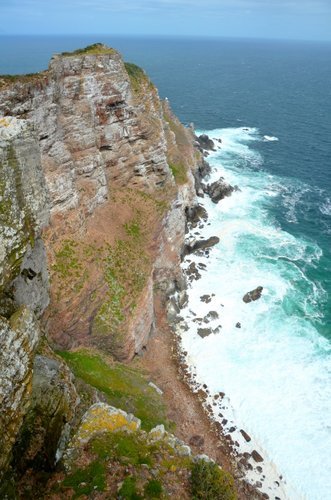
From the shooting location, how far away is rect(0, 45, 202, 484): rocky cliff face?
1428 cm

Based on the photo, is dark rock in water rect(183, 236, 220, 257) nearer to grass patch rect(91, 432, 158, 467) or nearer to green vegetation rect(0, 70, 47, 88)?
green vegetation rect(0, 70, 47, 88)

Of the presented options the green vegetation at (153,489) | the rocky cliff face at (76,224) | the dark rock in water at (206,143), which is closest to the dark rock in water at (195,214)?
the rocky cliff face at (76,224)

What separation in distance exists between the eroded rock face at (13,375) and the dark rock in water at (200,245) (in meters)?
45.3

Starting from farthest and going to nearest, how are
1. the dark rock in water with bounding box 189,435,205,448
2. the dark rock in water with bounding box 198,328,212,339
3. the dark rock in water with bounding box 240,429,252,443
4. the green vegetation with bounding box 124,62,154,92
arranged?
the green vegetation with bounding box 124,62,154,92
the dark rock in water with bounding box 198,328,212,339
the dark rock in water with bounding box 240,429,252,443
the dark rock in water with bounding box 189,435,205,448

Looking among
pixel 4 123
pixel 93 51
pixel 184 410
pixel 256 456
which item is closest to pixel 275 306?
pixel 184 410

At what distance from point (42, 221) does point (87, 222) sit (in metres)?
27.6

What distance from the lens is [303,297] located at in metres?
52.4

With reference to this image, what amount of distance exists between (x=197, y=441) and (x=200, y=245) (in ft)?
102

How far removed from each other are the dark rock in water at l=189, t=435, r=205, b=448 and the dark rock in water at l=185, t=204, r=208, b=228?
36525mm

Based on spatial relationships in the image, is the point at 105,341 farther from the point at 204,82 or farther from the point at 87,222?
the point at 204,82

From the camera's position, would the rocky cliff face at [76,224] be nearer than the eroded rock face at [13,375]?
No

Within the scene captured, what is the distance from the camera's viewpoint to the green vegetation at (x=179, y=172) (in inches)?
2489

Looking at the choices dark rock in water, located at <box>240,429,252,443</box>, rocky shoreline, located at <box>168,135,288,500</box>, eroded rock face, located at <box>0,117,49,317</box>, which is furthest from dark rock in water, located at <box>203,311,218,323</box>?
eroded rock face, located at <box>0,117,49,317</box>

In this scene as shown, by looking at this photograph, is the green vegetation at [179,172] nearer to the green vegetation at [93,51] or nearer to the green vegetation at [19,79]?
the green vegetation at [93,51]
